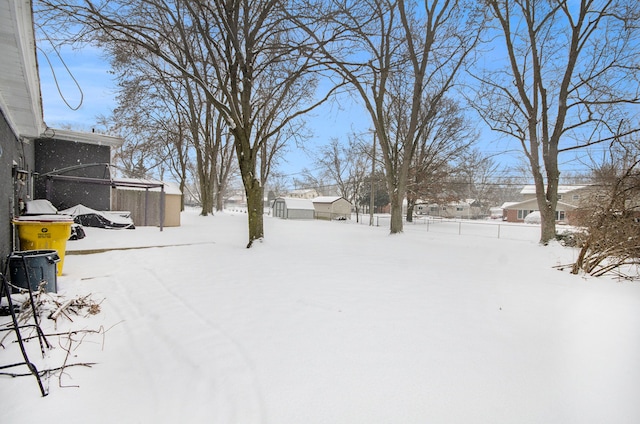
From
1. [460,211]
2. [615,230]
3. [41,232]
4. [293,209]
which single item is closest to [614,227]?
[615,230]

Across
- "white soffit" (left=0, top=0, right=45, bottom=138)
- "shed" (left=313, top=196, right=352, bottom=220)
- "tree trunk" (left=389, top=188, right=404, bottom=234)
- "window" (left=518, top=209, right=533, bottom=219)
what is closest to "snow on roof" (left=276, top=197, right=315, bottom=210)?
"shed" (left=313, top=196, right=352, bottom=220)

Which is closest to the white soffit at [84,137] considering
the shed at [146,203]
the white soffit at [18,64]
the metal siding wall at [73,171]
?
the metal siding wall at [73,171]

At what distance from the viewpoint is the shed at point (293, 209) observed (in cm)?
3388

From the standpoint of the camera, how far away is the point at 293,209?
33.9 metres

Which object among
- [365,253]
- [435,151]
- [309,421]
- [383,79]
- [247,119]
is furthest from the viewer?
[435,151]

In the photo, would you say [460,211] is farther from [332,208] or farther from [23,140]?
[23,140]

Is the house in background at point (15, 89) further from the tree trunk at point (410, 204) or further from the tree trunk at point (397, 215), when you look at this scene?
the tree trunk at point (410, 204)

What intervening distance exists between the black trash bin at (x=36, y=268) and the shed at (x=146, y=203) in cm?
987

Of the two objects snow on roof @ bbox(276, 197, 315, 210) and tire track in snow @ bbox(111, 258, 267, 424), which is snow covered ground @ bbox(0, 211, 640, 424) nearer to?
tire track in snow @ bbox(111, 258, 267, 424)

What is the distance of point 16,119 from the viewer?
603cm

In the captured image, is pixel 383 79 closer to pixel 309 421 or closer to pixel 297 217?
pixel 309 421

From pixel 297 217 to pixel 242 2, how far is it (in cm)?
2609

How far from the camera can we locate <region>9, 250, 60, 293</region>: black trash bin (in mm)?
4098

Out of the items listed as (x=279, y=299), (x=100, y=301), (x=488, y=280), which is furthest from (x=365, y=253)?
(x=100, y=301)
